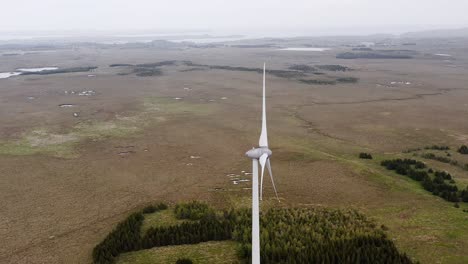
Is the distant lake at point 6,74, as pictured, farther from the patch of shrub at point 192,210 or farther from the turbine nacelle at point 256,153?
the turbine nacelle at point 256,153

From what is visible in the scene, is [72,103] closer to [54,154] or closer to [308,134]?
[54,154]

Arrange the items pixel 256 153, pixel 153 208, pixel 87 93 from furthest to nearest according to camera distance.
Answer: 1. pixel 87 93
2. pixel 153 208
3. pixel 256 153

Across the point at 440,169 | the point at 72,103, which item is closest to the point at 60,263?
the point at 440,169

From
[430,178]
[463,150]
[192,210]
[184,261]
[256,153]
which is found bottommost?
[430,178]

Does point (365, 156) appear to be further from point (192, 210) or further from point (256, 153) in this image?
point (256, 153)

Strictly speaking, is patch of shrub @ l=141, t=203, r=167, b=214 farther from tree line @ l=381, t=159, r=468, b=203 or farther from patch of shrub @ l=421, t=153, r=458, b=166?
patch of shrub @ l=421, t=153, r=458, b=166

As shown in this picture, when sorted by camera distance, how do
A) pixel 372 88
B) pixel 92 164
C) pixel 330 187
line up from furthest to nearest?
pixel 372 88, pixel 92 164, pixel 330 187

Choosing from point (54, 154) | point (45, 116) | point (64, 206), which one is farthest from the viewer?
point (45, 116)

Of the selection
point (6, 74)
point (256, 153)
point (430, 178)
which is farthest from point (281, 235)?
point (6, 74)

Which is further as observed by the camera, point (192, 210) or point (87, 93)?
point (87, 93)
